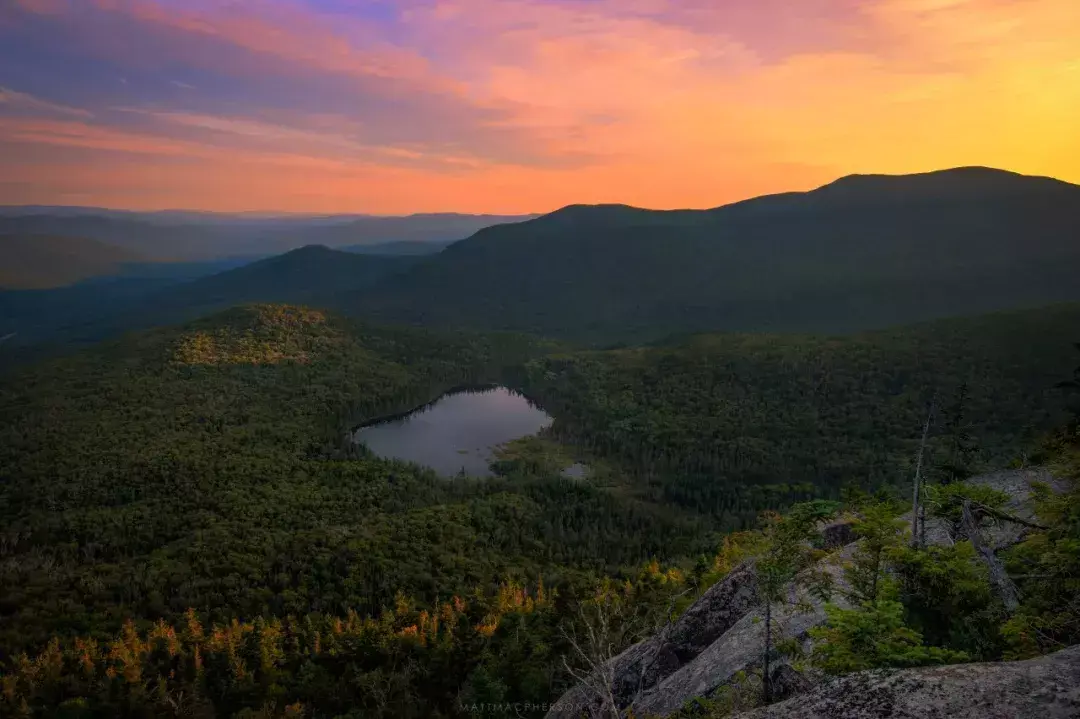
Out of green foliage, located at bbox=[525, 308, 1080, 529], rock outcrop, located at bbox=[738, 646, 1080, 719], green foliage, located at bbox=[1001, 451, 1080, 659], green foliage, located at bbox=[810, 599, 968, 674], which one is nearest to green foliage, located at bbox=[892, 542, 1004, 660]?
green foliage, located at bbox=[1001, 451, 1080, 659]

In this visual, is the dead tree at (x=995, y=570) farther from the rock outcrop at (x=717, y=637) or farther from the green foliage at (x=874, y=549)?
the rock outcrop at (x=717, y=637)

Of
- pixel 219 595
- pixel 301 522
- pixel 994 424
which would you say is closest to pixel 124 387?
pixel 301 522

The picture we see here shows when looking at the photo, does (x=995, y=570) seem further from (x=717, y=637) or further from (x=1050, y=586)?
(x=717, y=637)

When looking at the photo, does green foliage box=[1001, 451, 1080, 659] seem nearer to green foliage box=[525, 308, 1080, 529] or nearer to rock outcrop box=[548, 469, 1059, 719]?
rock outcrop box=[548, 469, 1059, 719]

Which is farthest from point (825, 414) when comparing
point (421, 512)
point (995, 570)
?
point (995, 570)

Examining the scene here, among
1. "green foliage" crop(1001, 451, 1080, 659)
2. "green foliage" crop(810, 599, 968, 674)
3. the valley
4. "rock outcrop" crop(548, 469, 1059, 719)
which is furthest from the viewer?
the valley

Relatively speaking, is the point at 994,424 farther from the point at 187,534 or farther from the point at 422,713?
the point at 187,534

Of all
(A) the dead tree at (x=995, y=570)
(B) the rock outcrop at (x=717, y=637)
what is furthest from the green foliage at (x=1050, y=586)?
(B) the rock outcrop at (x=717, y=637)
